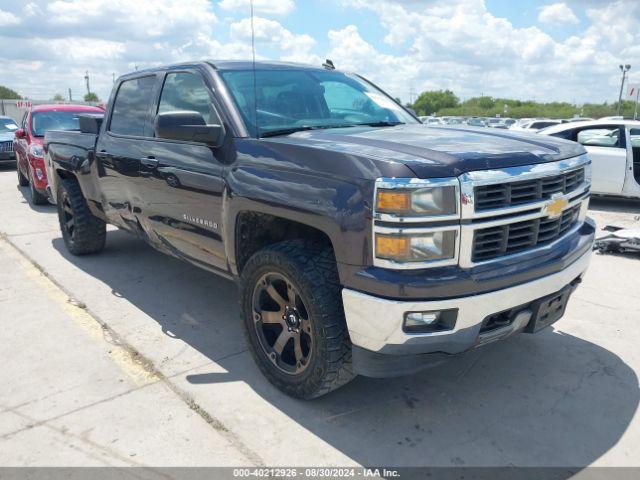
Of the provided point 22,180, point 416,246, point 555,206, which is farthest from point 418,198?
point 22,180

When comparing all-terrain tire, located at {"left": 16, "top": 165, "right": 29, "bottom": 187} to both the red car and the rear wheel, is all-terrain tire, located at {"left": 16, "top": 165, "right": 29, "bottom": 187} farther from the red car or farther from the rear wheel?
the rear wheel

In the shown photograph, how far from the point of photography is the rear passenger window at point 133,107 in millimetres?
4375

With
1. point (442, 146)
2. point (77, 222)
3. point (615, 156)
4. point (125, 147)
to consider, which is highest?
point (442, 146)

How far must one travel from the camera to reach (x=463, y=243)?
2.48 m

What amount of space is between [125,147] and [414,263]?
2.99m

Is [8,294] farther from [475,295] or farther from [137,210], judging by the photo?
[475,295]

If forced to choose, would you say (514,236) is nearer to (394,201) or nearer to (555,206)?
(555,206)

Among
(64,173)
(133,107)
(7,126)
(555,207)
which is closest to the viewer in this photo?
(555,207)

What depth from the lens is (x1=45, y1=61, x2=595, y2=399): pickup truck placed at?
246 centimetres

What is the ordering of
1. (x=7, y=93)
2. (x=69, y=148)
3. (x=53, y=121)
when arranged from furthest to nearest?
(x=7, y=93)
(x=53, y=121)
(x=69, y=148)

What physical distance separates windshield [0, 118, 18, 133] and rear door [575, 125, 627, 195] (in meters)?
14.7

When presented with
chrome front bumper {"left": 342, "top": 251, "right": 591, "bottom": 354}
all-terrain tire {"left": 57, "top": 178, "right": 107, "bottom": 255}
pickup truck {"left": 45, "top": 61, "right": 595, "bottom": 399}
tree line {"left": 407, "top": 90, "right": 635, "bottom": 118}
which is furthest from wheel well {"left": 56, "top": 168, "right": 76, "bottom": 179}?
tree line {"left": 407, "top": 90, "right": 635, "bottom": 118}

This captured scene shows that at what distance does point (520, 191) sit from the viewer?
2664mm

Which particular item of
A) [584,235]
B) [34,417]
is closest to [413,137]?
[584,235]
